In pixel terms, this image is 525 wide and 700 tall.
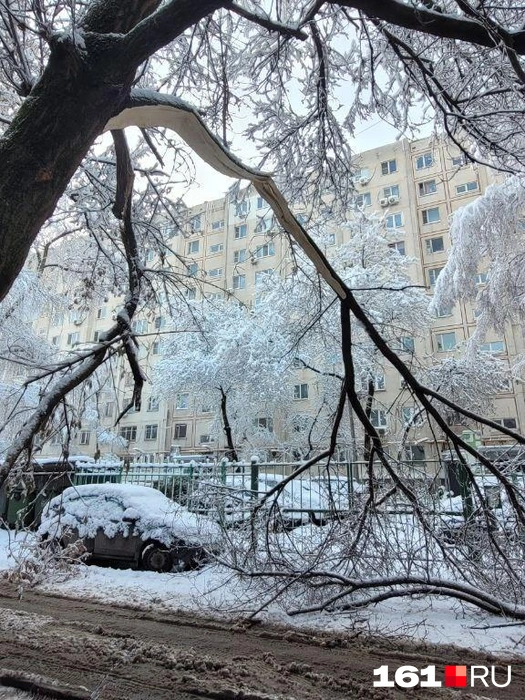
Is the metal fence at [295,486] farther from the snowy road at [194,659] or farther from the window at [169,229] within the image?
the window at [169,229]

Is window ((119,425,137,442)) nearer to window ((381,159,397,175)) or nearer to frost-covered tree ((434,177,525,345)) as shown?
window ((381,159,397,175))

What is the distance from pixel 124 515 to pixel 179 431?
2842 centimetres

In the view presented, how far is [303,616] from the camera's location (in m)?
5.34

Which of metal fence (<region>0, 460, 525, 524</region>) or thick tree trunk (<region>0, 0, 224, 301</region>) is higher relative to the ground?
thick tree trunk (<region>0, 0, 224, 301</region>)

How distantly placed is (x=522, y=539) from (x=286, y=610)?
2.71 meters

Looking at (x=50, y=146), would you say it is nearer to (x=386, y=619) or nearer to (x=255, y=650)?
(x=255, y=650)

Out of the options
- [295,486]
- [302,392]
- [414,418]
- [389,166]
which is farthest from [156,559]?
[389,166]

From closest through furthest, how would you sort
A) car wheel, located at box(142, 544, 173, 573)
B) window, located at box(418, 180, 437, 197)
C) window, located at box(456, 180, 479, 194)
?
car wheel, located at box(142, 544, 173, 573), window, located at box(456, 180, 479, 194), window, located at box(418, 180, 437, 197)

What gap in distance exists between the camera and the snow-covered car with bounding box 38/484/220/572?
7.62 m

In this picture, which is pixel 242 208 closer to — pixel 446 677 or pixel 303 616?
pixel 303 616

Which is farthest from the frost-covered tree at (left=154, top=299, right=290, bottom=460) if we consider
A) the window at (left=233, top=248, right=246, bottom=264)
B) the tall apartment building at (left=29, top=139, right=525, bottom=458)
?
the window at (left=233, top=248, right=246, bottom=264)

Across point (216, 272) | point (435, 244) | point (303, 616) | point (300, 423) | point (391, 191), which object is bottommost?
point (303, 616)

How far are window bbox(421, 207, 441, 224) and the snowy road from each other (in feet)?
101

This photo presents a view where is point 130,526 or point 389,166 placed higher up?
point 389,166
